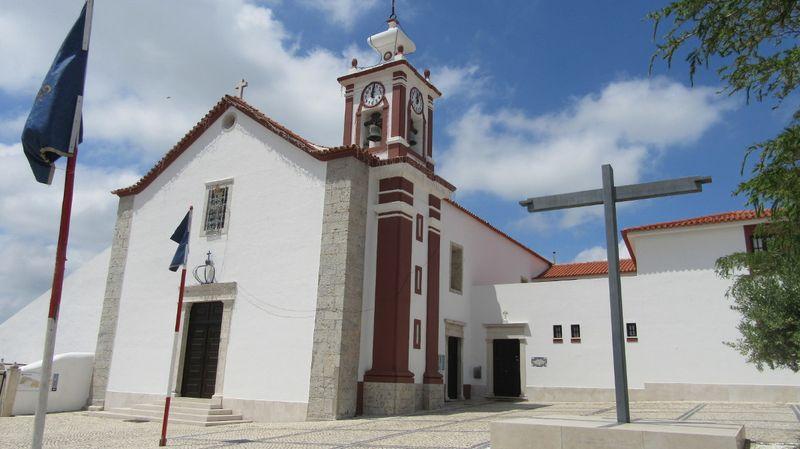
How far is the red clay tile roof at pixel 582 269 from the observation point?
22.8 meters

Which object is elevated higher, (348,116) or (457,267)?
(348,116)

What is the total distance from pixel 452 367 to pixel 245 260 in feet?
22.4

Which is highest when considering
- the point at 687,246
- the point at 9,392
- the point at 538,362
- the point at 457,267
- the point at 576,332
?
the point at 687,246

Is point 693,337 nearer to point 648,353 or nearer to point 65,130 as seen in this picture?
point 648,353

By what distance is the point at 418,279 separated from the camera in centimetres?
1427

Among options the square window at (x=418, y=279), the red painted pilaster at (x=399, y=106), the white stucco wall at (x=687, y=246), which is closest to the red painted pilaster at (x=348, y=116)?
the red painted pilaster at (x=399, y=106)

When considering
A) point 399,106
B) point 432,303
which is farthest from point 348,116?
point 432,303

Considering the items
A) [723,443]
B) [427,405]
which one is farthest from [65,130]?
[427,405]

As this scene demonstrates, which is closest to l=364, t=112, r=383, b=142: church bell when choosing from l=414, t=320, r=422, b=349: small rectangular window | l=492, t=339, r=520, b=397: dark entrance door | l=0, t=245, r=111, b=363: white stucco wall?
l=414, t=320, r=422, b=349: small rectangular window

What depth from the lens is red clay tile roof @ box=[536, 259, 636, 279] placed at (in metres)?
22.8

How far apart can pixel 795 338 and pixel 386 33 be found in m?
12.6

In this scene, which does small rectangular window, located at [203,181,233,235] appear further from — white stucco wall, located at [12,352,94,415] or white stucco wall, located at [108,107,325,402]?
white stucco wall, located at [12,352,94,415]

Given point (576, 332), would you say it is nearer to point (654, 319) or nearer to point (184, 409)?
point (654, 319)

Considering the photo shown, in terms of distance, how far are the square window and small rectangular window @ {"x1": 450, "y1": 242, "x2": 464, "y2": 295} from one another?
3698mm
